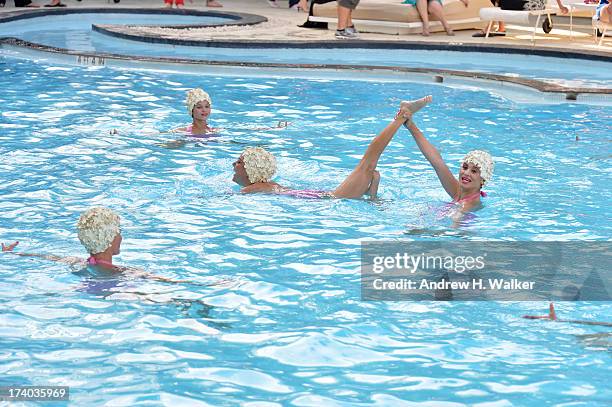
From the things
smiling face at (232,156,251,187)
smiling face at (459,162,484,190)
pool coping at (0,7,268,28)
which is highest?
pool coping at (0,7,268,28)

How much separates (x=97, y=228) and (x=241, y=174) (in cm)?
251

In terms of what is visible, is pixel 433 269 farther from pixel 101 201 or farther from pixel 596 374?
pixel 101 201

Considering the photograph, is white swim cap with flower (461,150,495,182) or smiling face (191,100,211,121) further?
smiling face (191,100,211,121)

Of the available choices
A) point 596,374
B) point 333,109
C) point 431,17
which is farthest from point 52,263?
point 431,17

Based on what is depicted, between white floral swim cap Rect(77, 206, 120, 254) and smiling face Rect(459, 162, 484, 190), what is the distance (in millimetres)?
2884

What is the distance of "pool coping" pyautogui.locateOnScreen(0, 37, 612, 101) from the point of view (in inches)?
502

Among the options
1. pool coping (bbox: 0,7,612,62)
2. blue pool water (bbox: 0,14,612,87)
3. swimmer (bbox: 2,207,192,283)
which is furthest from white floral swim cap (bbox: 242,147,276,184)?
pool coping (bbox: 0,7,612,62)

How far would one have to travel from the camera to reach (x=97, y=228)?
6.00 m

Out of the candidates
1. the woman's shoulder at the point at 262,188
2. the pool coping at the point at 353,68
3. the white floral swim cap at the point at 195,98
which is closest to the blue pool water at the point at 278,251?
the woman's shoulder at the point at 262,188

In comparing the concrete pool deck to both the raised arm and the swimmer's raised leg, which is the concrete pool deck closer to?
the raised arm

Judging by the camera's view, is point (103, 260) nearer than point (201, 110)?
Yes

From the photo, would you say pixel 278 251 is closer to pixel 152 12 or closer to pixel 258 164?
pixel 258 164

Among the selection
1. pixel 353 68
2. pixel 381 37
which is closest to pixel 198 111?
pixel 353 68

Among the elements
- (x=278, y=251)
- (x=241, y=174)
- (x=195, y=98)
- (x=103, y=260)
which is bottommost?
(x=278, y=251)
